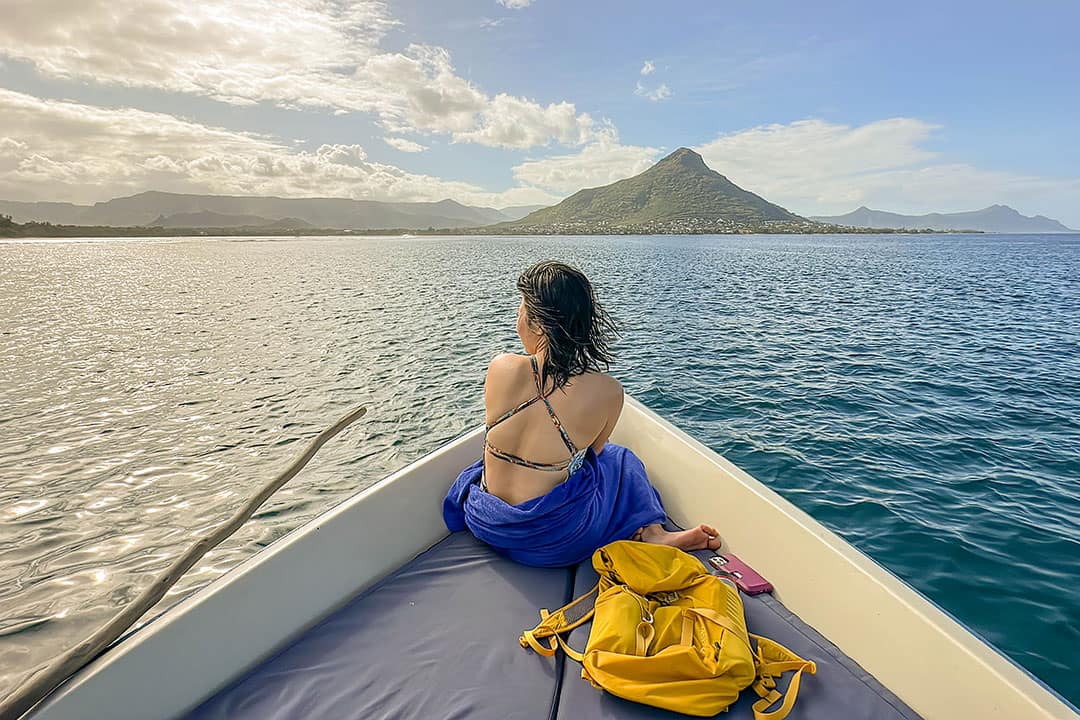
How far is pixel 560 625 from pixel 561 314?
1.45 m

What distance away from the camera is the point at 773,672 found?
6.88ft

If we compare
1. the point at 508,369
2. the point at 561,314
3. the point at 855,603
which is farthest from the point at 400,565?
the point at 855,603

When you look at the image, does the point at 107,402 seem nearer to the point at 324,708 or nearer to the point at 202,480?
the point at 202,480

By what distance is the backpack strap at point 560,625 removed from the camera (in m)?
2.27

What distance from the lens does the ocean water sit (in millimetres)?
4293

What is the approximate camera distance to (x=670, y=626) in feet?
7.11

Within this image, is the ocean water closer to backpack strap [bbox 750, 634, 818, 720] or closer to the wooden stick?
the wooden stick

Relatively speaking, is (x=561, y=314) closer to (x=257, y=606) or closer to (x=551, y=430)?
(x=551, y=430)

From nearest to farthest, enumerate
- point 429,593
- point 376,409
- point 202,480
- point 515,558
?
point 429,593 < point 515,558 < point 202,480 < point 376,409

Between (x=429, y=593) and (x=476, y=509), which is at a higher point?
(x=476, y=509)

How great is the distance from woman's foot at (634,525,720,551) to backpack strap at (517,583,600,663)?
0.60 meters

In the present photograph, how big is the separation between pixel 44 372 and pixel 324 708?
12.4 metres

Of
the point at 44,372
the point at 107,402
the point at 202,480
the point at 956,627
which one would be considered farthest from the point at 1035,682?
the point at 44,372

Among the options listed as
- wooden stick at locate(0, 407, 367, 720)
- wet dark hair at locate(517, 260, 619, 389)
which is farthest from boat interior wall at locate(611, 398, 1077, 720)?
wooden stick at locate(0, 407, 367, 720)
